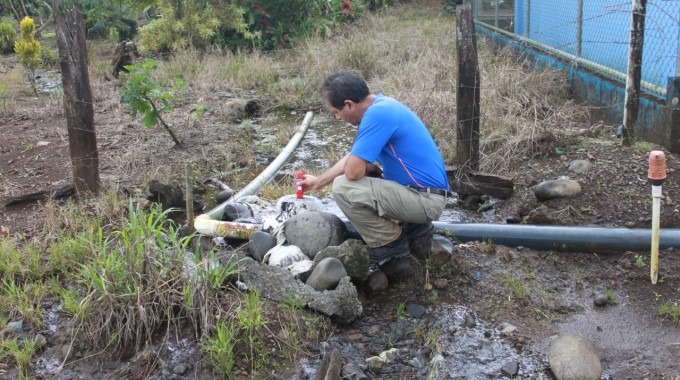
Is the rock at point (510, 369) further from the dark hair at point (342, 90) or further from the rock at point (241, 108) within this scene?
the rock at point (241, 108)

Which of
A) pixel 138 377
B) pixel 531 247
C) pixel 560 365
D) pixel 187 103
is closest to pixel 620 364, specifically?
pixel 560 365

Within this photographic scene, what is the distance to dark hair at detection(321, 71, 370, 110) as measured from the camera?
4.02 meters

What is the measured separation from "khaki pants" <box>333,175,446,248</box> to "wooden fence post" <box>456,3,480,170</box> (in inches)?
51.3

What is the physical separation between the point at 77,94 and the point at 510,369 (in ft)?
12.6

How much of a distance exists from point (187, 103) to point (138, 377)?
6.26 m

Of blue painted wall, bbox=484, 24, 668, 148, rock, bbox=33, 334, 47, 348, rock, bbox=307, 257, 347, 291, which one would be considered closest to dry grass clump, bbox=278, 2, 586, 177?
blue painted wall, bbox=484, 24, 668, 148

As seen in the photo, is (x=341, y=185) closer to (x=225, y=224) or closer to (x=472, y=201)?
(x=225, y=224)

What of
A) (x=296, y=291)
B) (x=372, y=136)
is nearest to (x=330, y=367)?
(x=296, y=291)

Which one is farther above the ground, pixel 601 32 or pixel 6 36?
pixel 601 32

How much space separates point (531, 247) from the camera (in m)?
4.42

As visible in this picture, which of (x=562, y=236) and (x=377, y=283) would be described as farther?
(x=562, y=236)

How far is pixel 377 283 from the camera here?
409 cm

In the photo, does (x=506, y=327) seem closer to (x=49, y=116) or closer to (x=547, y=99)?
(x=547, y=99)

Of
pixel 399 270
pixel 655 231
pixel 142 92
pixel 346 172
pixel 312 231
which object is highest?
pixel 142 92
